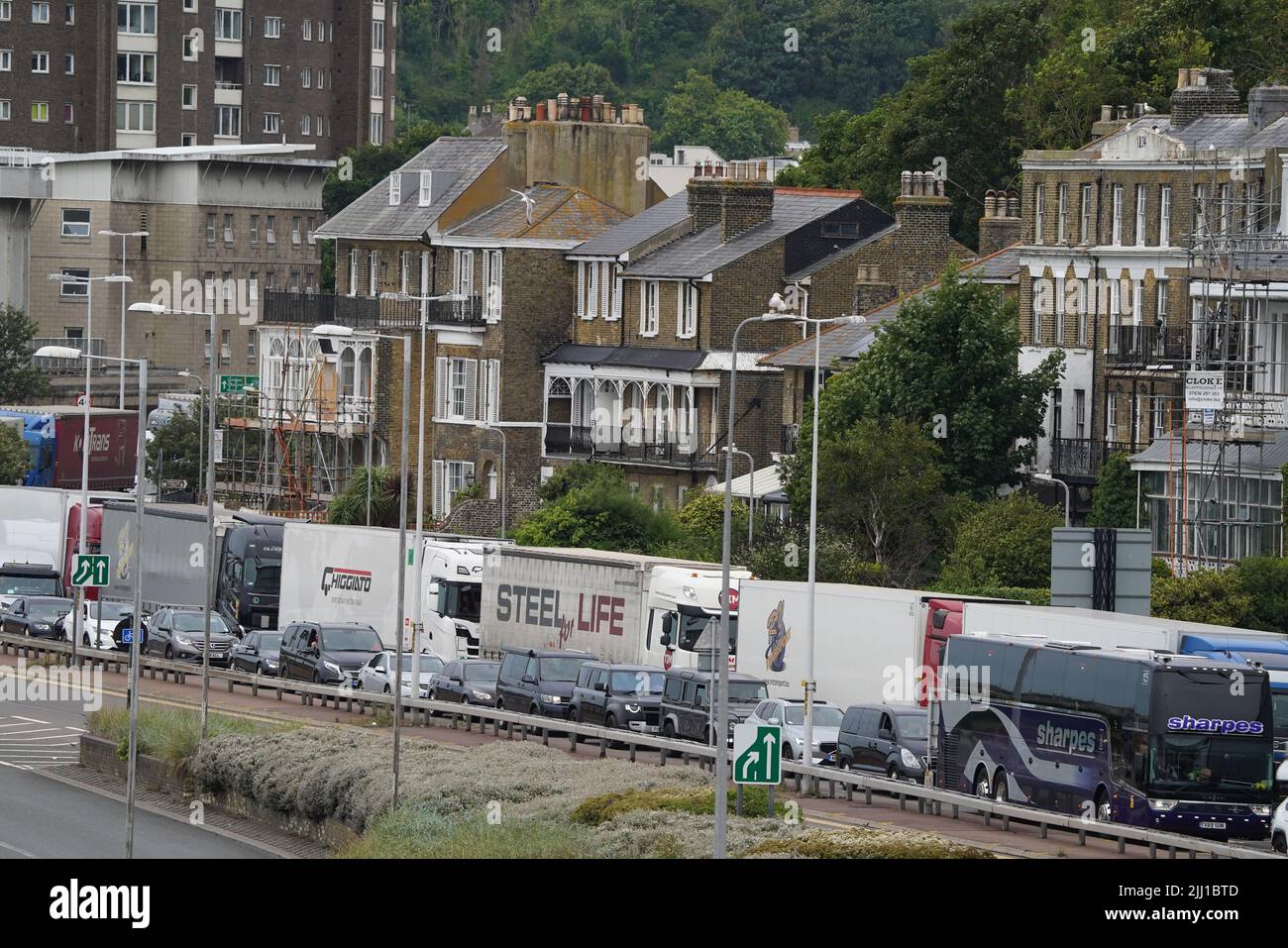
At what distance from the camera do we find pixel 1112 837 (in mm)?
37219

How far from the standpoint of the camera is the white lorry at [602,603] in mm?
55562

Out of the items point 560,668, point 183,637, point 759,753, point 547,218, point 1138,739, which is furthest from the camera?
point 547,218

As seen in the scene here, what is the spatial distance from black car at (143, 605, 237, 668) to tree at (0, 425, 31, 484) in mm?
28163

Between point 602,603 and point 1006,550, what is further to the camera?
point 1006,550

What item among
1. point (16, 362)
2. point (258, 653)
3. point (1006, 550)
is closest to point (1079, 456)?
point (1006, 550)

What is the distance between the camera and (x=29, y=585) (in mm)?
75125

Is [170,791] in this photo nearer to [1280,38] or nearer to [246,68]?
[1280,38]

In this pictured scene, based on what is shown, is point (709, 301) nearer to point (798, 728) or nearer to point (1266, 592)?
point (1266, 592)

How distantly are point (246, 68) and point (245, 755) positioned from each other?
107m

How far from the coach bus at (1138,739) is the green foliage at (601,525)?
116 feet


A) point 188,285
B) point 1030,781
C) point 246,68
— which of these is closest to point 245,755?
point 1030,781

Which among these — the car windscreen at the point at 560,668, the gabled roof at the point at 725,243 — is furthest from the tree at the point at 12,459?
the car windscreen at the point at 560,668

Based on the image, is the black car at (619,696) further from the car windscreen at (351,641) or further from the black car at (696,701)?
the car windscreen at (351,641)

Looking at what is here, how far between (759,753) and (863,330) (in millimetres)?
49164
